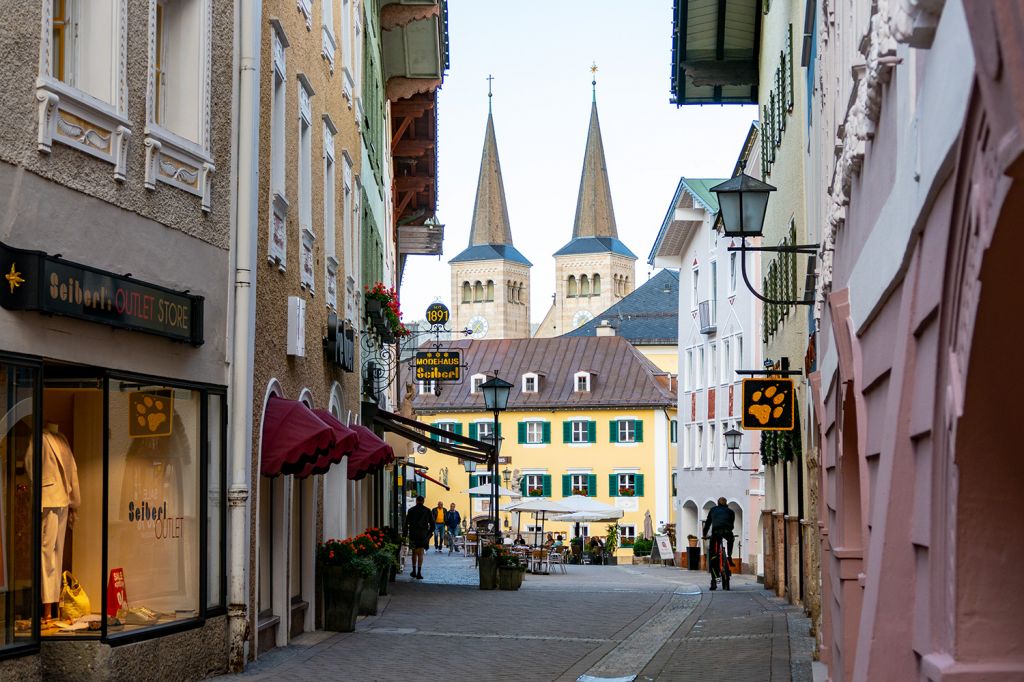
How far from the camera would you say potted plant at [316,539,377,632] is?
57.7 ft

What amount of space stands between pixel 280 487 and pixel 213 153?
14.5ft

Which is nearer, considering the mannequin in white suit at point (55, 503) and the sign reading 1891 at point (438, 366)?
the mannequin in white suit at point (55, 503)

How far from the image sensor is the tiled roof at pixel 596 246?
176375 mm

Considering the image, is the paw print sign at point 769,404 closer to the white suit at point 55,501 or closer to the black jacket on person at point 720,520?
the black jacket on person at point 720,520

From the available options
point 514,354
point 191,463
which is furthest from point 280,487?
point 514,354

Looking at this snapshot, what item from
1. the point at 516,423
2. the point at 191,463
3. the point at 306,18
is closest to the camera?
the point at 191,463

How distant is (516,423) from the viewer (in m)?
84.5

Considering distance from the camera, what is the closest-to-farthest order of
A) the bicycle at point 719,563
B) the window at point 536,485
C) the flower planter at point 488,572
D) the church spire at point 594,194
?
the flower planter at point 488,572 < the bicycle at point 719,563 < the window at point 536,485 < the church spire at point 594,194

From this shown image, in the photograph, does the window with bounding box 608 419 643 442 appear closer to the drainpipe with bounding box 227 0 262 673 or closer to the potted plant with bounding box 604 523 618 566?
the potted plant with bounding box 604 523 618 566

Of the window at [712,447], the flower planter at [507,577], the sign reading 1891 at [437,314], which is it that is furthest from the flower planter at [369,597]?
the window at [712,447]

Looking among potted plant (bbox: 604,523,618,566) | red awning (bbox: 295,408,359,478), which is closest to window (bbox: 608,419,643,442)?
potted plant (bbox: 604,523,618,566)

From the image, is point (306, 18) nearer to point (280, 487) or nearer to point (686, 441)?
point (280, 487)

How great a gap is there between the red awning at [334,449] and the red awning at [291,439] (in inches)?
2.7

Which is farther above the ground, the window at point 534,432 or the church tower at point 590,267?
the church tower at point 590,267
